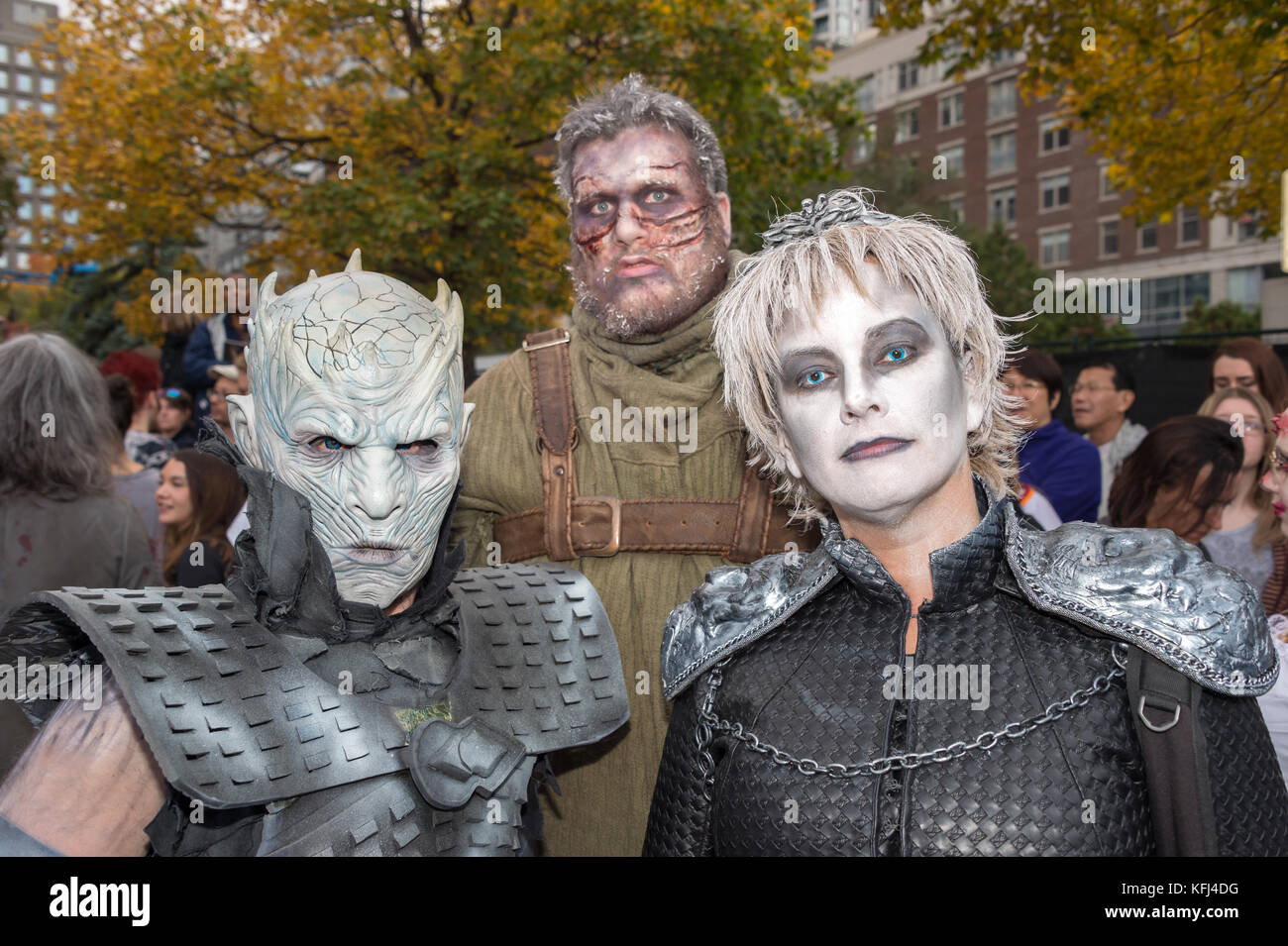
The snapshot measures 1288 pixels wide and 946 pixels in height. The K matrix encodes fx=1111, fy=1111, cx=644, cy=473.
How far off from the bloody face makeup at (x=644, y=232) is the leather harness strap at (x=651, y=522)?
36 centimetres

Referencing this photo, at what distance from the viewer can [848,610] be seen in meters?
2.09

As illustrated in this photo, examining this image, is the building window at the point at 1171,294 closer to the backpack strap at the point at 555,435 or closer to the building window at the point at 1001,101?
the building window at the point at 1001,101

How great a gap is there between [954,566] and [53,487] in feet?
9.73

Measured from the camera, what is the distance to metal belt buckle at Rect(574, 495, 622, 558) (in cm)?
287

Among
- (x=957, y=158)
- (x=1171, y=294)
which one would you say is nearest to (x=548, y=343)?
(x=1171, y=294)

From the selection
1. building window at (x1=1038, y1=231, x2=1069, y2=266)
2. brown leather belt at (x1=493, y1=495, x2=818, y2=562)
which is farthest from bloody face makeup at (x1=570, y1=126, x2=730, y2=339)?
building window at (x1=1038, y1=231, x2=1069, y2=266)

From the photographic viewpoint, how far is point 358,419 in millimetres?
1887

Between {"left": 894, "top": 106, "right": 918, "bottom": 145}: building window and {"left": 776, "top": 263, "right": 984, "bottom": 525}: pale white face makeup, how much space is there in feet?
129

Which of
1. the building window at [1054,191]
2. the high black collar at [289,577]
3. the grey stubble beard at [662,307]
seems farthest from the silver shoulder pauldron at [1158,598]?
the building window at [1054,191]

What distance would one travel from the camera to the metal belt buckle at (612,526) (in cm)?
287

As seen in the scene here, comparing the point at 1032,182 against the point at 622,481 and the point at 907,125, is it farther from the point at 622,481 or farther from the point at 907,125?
the point at 622,481

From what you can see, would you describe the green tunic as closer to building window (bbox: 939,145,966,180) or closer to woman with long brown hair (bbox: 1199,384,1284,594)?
woman with long brown hair (bbox: 1199,384,1284,594)

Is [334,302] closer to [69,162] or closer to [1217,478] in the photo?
[1217,478]

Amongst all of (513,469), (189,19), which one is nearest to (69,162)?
(189,19)
